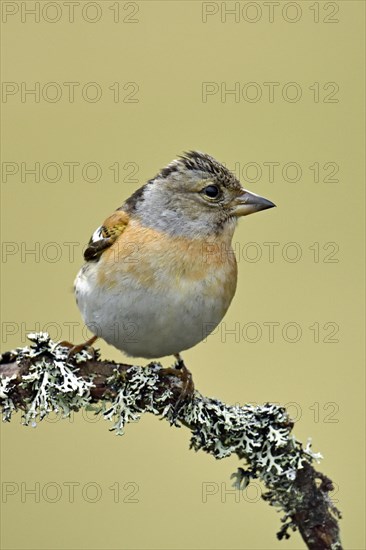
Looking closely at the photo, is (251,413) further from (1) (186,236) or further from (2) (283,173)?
(2) (283,173)

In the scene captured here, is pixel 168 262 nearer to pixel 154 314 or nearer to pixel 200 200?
pixel 154 314

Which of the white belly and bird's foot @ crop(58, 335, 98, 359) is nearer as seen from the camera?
bird's foot @ crop(58, 335, 98, 359)

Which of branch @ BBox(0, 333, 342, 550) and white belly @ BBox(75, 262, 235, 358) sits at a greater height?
white belly @ BBox(75, 262, 235, 358)

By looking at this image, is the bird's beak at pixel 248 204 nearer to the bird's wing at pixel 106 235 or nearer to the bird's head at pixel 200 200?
the bird's head at pixel 200 200

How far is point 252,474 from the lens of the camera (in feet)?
10.4

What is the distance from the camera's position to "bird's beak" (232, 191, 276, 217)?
3957mm

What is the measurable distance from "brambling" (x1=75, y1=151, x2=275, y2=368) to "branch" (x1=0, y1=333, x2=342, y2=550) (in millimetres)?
368

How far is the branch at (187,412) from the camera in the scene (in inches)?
118

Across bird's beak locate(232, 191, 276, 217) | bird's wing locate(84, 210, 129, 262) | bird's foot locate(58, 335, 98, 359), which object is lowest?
bird's foot locate(58, 335, 98, 359)

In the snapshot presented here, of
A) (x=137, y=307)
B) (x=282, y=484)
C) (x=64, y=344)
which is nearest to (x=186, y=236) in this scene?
(x=137, y=307)

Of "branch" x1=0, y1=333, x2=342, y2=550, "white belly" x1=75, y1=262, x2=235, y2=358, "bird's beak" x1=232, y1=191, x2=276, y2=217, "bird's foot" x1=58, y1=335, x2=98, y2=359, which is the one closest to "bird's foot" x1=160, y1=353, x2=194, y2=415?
"branch" x1=0, y1=333, x2=342, y2=550

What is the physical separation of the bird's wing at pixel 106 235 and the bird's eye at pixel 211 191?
43 centimetres

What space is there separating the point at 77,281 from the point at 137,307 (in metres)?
0.62

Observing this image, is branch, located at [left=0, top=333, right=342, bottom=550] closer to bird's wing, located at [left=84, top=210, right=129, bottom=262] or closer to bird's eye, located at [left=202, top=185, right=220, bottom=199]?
bird's wing, located at [left=84, top=210, right=129, bottom=262]
